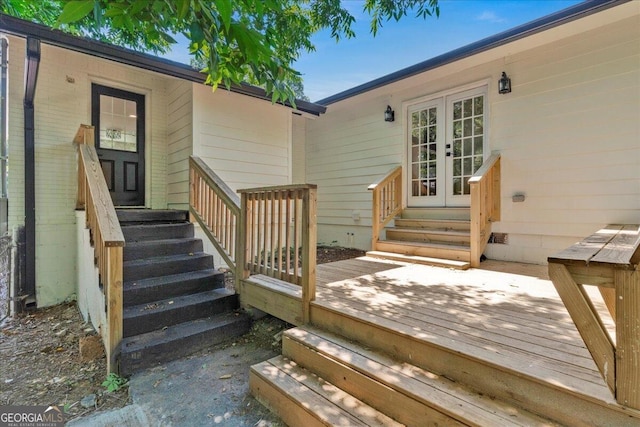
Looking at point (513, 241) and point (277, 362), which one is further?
point (513, 241)

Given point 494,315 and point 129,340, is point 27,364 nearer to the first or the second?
point 129,340

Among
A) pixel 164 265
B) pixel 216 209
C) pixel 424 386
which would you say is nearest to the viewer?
pixel 424 386

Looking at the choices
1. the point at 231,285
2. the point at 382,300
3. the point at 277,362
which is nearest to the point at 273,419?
the point at 277,362

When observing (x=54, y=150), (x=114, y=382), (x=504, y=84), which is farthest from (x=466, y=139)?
(x=54, y=150)

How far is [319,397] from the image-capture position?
187 centimetres

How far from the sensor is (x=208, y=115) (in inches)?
187

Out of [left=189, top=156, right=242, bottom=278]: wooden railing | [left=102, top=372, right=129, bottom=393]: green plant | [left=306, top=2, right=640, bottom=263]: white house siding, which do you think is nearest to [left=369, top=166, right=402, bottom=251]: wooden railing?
[left=306, top=2, right=640, bottom=263]: white house siding

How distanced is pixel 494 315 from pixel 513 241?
276cm

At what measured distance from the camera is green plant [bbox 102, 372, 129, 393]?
2.32 m

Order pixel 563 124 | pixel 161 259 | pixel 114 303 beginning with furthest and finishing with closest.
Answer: pixel 563 124 < pixel 161 259 < pixel 114 303

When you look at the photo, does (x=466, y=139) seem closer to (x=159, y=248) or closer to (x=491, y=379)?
(x=491, y=379)

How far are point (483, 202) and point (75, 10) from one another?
4.45 metres

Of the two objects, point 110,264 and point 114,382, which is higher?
point 110,264

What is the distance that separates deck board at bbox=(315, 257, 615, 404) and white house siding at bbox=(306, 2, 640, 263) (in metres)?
0.93
